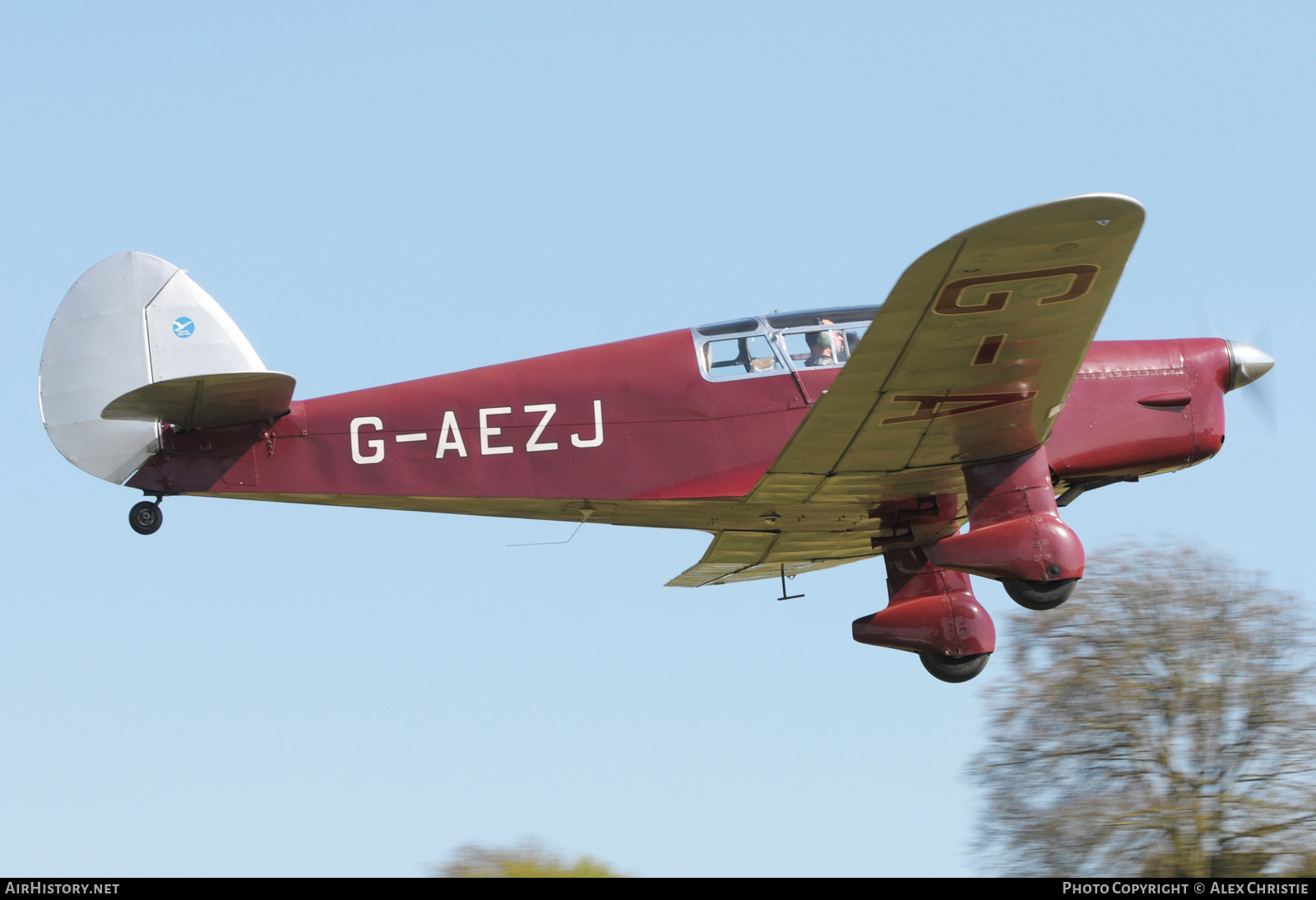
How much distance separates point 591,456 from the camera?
32.1 feet

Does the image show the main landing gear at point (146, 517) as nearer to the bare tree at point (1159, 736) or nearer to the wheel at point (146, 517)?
the wheel at point (146, 517)

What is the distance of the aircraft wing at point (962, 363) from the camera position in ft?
24.0

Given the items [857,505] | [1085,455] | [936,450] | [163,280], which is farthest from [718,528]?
[163,280]

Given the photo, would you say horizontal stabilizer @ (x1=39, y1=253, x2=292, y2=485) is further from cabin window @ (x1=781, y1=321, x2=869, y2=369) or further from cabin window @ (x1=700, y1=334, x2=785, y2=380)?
cabin window @ (x1=781, y1=321, x2=869, y2=369)

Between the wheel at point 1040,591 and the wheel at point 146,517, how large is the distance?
19.2 ft

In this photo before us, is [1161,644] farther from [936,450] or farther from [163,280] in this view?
[163,280]

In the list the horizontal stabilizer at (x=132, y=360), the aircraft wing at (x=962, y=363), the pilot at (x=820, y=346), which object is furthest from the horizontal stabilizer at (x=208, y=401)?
the pilot at (x=820, y=346)

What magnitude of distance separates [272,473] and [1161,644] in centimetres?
763

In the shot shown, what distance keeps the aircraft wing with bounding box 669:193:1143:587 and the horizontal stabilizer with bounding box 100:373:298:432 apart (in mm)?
3413

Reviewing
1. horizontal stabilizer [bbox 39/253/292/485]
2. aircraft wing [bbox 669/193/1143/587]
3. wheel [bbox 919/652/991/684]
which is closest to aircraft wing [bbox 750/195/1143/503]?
aircraft wing [bbox 669/193/1143/587]

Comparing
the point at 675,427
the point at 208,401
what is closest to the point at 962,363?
the point at 675,427

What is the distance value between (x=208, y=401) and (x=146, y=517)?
93 cm

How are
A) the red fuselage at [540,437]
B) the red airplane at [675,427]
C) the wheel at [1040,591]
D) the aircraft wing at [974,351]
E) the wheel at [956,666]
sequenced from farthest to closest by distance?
the wheel at [956,666], the red fuselage at [540,437], the wheel at [1040,591], the red airplane at [675,427], the aircraft wing at [974,351]

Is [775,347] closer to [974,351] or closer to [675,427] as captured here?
[675,427]
